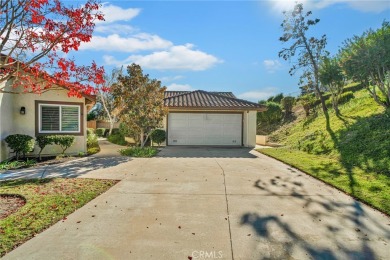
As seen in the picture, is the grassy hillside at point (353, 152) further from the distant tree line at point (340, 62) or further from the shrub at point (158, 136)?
the shrub at point (158, 136)

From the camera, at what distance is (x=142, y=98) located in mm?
13914

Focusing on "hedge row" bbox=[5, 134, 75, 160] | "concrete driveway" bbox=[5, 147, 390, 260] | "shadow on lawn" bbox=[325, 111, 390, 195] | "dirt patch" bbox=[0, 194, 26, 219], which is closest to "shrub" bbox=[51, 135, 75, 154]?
"hedge row" bbox=[5, 134, 75, 160]

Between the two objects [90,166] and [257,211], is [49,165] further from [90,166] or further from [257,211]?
[257,211]

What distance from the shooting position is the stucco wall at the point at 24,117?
10.6 m

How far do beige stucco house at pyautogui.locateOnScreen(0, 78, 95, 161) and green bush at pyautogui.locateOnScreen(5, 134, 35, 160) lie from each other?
0.84ft

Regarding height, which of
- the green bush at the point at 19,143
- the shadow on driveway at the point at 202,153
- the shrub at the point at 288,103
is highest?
the shrub at the point at 288,103

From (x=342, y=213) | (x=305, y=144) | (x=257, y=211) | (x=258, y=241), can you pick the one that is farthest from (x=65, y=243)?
(x=305, y=144)

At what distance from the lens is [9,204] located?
5.64m

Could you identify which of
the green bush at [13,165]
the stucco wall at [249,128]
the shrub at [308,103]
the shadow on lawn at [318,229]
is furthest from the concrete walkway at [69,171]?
the shrub at [308,103]

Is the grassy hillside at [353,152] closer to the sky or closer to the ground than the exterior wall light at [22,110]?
closer to the ground

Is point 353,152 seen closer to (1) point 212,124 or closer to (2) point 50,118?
(1) point 212,124

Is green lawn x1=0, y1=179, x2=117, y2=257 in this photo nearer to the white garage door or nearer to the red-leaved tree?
the red-leaved tree

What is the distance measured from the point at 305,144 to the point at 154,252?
521 inches

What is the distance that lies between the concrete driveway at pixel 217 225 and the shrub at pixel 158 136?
9819 millimetres
